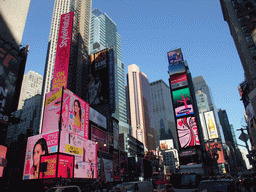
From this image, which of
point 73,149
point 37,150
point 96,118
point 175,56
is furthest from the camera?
point 175,56

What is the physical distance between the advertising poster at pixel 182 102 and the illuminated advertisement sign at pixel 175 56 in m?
19.5

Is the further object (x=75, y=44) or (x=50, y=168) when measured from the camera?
(x=75, y=44)

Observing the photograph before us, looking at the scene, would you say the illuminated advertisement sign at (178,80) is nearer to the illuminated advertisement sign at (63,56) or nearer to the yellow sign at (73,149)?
the illuminated advertisement sign at (63,56)

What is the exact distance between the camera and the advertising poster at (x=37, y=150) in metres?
32.7

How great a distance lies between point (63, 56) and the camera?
204 ft

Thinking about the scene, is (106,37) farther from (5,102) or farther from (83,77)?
(5,102)

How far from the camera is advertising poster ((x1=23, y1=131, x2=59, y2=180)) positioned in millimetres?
32656

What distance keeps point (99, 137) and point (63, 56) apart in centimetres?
2879

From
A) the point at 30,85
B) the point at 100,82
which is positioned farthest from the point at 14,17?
the point at 30,85

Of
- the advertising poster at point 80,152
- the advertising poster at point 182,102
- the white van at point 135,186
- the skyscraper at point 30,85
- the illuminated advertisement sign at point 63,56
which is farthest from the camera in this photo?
the skyscraper at point 30,85

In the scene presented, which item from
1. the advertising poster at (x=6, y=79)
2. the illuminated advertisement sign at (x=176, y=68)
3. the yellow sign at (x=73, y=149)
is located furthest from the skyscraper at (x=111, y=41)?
the advertising poster at (x=6, y=79)

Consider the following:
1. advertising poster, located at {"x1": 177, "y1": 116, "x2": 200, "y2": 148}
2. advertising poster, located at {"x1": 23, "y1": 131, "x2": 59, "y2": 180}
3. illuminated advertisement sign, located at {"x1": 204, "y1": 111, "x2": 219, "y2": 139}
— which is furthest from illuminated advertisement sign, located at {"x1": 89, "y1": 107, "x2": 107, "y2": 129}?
illuminated advertisement sign, located at {"x1": 204, "y1": 111, "x2": 219, "y2": 139}

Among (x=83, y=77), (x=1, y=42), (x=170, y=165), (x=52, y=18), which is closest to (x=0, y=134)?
(x=1, y=42)

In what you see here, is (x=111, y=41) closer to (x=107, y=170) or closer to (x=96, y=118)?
(x=96, y=118)
